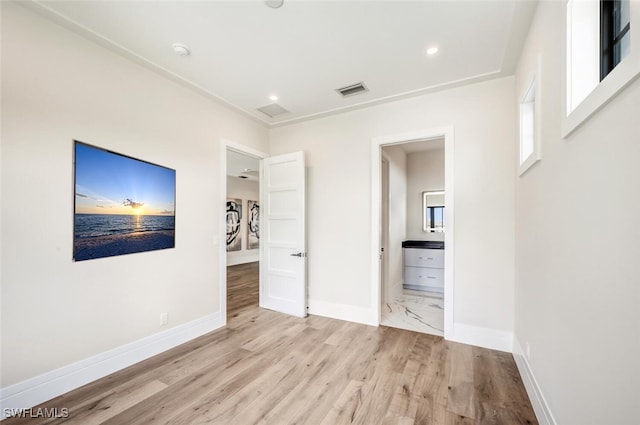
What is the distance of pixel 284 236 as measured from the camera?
154 inches

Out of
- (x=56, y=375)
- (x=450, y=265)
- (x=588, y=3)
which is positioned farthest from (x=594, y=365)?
(x=56, y=375)

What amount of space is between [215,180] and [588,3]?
11.1 feet

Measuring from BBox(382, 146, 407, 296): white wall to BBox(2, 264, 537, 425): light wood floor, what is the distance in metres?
1.56

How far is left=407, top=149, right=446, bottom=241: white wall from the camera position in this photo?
544 centimetres

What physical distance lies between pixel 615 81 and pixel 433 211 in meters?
4.86

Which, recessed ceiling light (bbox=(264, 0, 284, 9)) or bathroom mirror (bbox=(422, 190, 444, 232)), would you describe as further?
bathroom mirror (bbox=(422, 190, 444, 232))

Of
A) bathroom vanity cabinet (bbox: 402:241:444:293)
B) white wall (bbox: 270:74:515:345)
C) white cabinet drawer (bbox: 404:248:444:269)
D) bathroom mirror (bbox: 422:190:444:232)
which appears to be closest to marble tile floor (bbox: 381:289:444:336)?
bathroom vanity cabinet (bbox: 402:241:444:293)

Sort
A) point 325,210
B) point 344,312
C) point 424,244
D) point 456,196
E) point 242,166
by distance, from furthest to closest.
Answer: point 242,166 < point 424,244 < point 325,210 < point 344,312 < point 456,196

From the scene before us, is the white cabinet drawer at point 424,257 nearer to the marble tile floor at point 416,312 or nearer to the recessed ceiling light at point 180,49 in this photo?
the marble tile floor at point 416,312

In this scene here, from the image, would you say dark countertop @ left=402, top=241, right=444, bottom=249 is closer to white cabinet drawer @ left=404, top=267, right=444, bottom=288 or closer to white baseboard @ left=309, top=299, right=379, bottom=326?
white cabinet drawer @ left=404, top=267, right=444, bottom=288

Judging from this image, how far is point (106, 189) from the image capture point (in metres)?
2.30

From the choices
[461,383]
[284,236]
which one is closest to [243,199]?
[284,236]

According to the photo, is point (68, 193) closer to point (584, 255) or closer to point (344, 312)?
point (344, 312)

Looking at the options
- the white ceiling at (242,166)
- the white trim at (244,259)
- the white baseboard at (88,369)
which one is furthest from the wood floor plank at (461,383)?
the white trim at (244,259)
